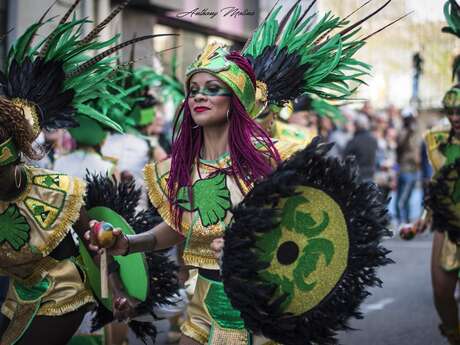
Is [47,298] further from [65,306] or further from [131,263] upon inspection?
[131,263]

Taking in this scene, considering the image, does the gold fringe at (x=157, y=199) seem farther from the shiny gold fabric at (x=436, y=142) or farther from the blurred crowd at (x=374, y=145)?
the blurred crowd at (x=374, y=145)

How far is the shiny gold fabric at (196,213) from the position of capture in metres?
4.04

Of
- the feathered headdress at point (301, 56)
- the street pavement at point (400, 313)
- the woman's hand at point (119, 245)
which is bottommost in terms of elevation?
the street pavement at point (400, 313)

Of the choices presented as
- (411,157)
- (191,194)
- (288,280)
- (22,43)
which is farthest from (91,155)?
(411,157)

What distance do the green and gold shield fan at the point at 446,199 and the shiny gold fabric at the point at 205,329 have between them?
→ 254 cm

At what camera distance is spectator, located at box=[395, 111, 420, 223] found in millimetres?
16266

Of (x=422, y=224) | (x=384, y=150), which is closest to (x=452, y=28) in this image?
(x=422, y=224)

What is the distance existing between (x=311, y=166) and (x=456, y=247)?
10.3 ft

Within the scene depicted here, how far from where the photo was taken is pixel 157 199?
14.0ft

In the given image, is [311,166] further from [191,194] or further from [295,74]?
[295,74]

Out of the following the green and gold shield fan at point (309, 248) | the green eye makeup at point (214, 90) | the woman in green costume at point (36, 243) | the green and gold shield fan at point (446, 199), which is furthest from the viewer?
the green and gold shield fan at point (446, 199)

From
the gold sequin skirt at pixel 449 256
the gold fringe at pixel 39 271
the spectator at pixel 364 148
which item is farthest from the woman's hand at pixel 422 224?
the spectator at pixel 364 148

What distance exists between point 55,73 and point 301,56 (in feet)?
4.02

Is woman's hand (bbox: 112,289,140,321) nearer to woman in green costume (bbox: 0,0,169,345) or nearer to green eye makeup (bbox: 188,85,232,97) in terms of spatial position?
woman in green costume (bbox: 0,0,169,345)
